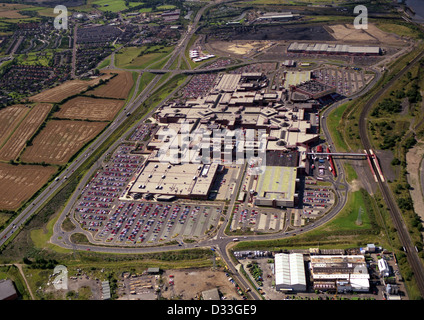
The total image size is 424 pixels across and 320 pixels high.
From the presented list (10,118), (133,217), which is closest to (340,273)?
(133,217)

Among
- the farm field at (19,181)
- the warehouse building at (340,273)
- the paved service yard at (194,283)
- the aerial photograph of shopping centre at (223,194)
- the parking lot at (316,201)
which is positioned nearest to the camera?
the warehouse building at (340,273)

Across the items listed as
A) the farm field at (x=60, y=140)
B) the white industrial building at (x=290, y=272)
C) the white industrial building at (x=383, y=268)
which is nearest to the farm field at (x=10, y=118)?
the farm field at (x=60, y=140)

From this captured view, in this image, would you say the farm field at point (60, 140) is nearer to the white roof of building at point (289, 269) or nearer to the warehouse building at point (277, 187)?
the warehouse building at point (277, 187)

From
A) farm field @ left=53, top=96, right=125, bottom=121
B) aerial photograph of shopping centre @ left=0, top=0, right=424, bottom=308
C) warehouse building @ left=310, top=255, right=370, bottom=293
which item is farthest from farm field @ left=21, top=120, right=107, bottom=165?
warehouse building @ left=310, top=255, right=370, bottom=293

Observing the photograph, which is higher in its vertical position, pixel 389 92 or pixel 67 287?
pixel 389 92

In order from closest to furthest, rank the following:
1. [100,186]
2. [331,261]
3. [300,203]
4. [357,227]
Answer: [331,261] < [357,227] < [300,203] < [100,186]
